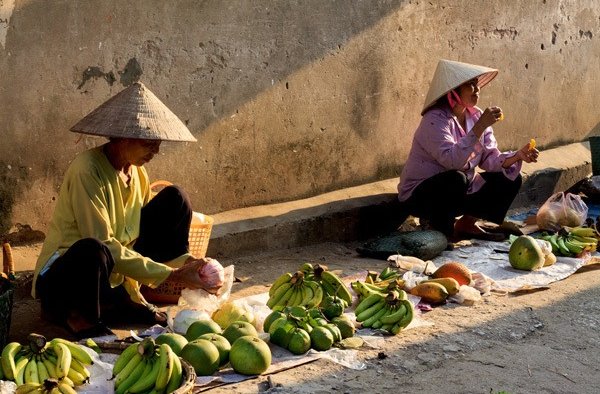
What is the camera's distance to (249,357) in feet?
15.9

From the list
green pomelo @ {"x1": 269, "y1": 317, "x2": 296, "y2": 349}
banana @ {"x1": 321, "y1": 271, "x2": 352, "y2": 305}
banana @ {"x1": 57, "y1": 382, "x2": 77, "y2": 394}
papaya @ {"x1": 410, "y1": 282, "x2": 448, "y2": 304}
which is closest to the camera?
banana @ {"x1": 57, "y1": 382, "x2": 77, "y2": 394}

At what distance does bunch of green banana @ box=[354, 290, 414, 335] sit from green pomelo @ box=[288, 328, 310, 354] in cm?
62

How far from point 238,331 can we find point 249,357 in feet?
0.90

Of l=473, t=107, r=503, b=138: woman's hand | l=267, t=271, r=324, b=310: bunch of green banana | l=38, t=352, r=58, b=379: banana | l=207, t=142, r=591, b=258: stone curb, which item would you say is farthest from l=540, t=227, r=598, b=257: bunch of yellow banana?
l=38, t=352, r=58, b=379: banana

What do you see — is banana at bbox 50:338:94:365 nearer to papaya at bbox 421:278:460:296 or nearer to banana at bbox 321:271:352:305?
banana at bbox 321:271:352:305

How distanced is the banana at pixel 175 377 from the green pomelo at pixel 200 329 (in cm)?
68

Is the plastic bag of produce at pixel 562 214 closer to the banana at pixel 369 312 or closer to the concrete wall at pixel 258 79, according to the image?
the concrete wall at pixel 258 79

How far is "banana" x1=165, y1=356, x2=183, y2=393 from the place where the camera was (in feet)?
14.2

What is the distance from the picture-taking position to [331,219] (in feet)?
25.5

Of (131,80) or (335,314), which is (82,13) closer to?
(131,80)

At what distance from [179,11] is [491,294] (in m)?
2.74

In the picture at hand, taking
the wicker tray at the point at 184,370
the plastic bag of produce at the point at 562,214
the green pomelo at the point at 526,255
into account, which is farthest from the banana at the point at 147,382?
the plastic bag of produce at the point at 562,214

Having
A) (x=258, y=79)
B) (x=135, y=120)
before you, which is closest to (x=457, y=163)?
(x=258, y=79)

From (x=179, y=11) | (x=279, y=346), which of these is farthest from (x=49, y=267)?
(x=179, y=11)
